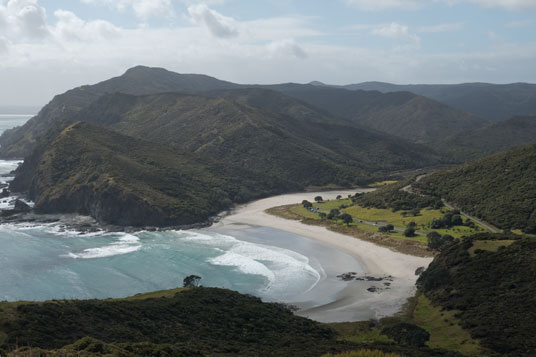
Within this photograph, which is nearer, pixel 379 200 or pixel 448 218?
pixel 448 218

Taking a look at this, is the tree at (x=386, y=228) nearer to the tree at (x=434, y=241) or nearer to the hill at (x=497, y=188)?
the tree at (x=434, y=241)

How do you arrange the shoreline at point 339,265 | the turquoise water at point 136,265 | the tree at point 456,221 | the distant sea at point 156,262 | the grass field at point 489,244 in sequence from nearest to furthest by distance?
1. the shoreline at point 339,265
2. the grass field at point 489,244
3. the distant sea at point 156,262
4. the turquoise water at point 136,265
5. the tree at point 456,221

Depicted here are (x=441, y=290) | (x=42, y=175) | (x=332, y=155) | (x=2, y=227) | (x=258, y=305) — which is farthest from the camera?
(x=332, y=155)

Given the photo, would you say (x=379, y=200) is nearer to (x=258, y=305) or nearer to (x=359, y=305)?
(x=359, y=305)

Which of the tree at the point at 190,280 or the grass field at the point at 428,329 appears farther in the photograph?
the tree at the point at 190,280

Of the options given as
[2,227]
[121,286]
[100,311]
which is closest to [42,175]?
[2,227]

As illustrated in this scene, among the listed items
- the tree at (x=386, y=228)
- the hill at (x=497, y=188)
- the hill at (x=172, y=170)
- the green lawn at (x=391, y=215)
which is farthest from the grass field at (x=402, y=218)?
the hill at (x=172, y=170)

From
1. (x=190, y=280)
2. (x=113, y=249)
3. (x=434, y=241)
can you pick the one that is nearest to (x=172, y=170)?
(x=113, y=249)
